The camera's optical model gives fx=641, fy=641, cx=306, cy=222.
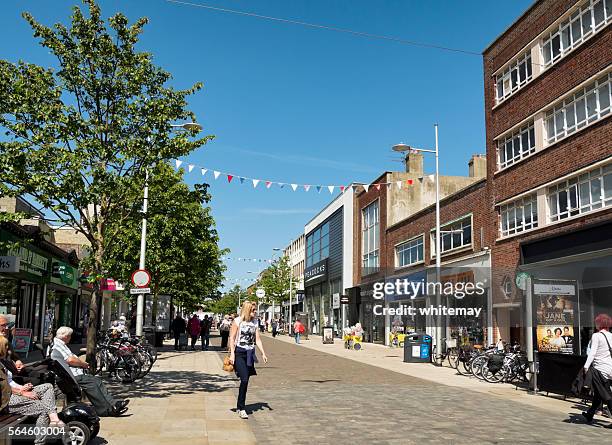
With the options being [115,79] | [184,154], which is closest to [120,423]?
[184,154]

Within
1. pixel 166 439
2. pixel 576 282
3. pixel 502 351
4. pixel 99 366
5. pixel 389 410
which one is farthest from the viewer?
pixel 576 282

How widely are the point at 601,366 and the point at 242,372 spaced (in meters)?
5.86

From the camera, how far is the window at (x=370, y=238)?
152 ft

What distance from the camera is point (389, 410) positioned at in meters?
11.5

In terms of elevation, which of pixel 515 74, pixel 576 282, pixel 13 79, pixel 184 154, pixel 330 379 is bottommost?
pixel 330 379

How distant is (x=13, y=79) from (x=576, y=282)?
17056 millimetres

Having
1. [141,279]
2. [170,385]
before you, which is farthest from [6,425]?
[141,279]

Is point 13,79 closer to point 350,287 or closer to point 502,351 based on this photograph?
point 502,351

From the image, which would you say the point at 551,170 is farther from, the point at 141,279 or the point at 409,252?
the point at 409,252

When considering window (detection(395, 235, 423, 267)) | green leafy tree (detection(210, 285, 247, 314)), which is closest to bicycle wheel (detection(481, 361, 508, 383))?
window (detection(395, 235, 423, 267))

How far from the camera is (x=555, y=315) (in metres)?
18.6

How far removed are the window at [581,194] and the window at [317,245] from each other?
39.2 m

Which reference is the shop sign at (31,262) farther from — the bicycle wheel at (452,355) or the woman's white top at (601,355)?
the woman's white top at (601,355)

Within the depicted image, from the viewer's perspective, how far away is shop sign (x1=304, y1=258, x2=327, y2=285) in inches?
2406
